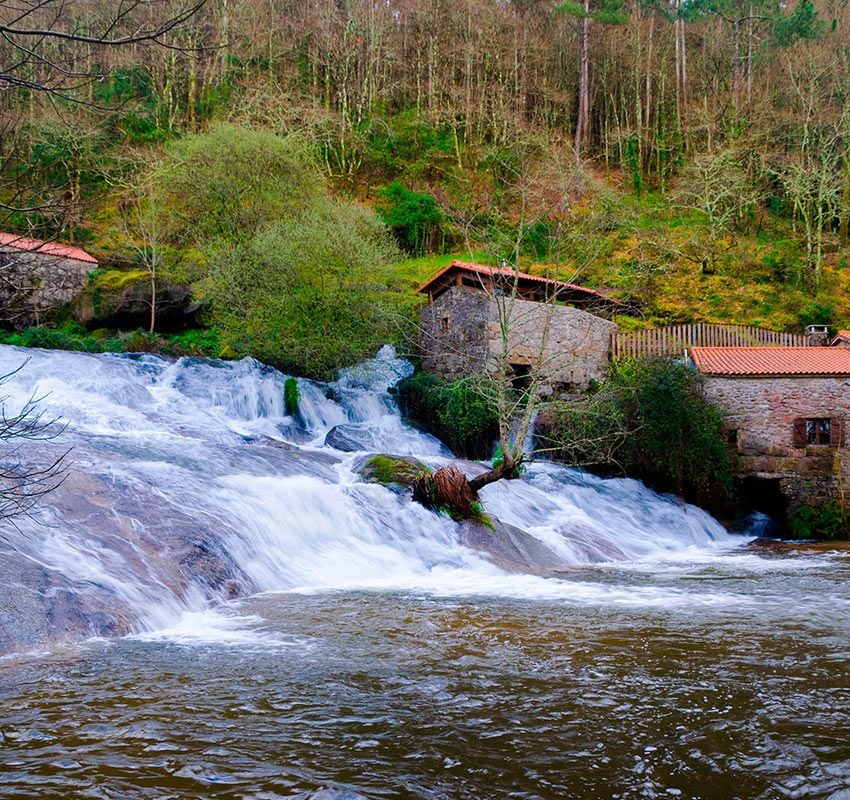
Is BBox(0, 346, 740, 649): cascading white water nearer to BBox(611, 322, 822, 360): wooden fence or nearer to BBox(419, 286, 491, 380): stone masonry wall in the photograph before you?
BBox(419, 286, 491, 380): stone masonry wall

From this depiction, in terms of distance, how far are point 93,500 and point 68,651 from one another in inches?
163

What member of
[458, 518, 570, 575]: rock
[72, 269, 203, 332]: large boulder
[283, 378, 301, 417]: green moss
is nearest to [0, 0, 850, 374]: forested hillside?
[72, 269, 203, 332]: large boulder

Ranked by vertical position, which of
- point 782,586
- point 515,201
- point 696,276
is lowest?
→ point 782,586

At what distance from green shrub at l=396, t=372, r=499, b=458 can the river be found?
20.1 feet

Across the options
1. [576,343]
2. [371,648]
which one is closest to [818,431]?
[576,343]

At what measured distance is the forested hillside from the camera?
2944 centimetres

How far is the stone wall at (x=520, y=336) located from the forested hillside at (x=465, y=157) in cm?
179

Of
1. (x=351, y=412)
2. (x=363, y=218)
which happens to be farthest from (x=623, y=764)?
(x=363, y=218)

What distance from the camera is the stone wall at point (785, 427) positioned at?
23156 millimetres

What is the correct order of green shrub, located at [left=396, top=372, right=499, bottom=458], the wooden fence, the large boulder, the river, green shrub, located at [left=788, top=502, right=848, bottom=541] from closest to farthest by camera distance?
the river < green shrub, located at [left=788, top=502, right=848, bottom=541] < green shrub, located at [left=396, top=372, right=499, bottom=458] < the wooden fence < the large boulder

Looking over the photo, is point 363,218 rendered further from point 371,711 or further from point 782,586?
point 371,711

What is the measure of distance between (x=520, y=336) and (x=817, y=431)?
9.67 meters

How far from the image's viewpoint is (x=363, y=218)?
31.7m

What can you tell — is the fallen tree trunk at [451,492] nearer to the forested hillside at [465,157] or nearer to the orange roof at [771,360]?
the orange roof at [771,360]
